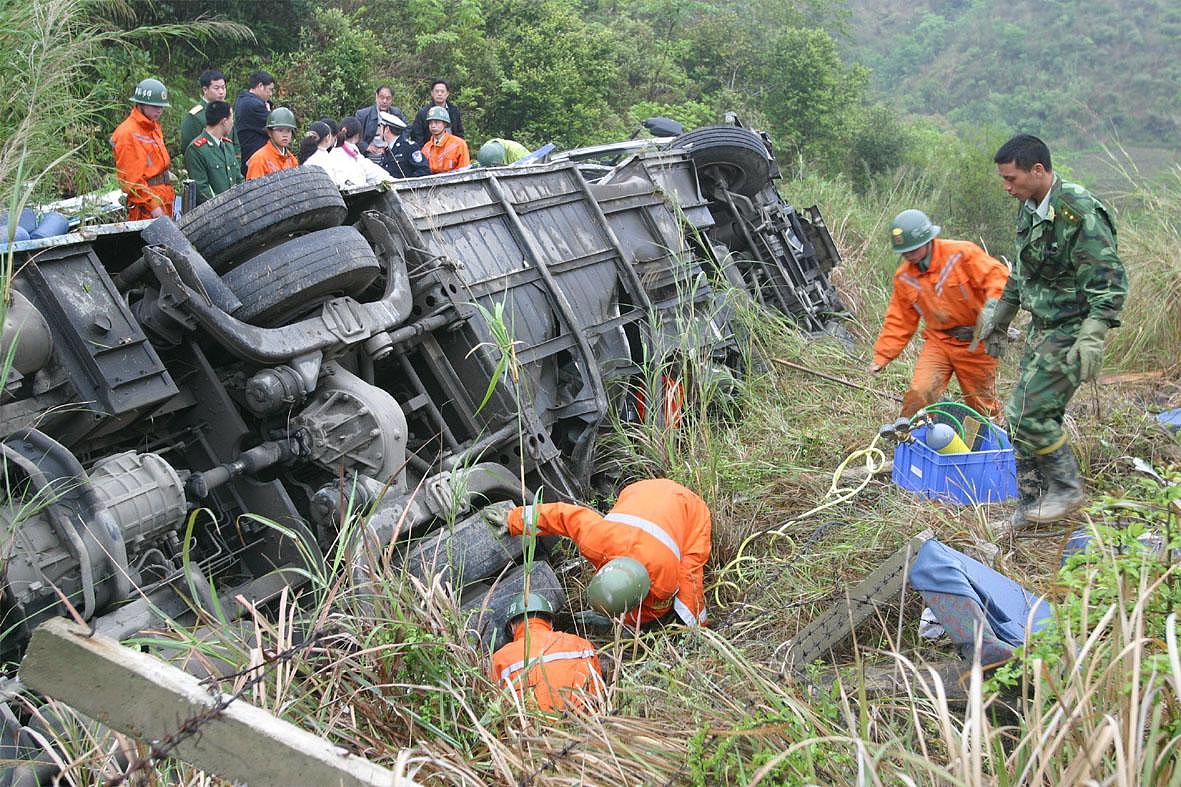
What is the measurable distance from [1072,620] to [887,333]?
12.1 feet

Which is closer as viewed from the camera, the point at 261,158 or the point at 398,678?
the point at 398,678

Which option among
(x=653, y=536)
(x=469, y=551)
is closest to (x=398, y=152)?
(x=469, y=551)

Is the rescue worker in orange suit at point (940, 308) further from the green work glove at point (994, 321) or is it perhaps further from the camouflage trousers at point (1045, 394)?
the camouflage trousers at point (1045, 394)

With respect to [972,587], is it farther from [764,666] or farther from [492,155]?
[492,155]

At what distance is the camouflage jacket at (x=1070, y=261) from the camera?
416cm

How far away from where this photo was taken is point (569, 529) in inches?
159

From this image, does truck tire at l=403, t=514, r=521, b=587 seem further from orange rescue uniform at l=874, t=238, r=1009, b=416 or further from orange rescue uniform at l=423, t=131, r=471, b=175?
orange rescue uniform at l=423, t=131, r=471, b=175

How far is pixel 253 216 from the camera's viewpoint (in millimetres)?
4152

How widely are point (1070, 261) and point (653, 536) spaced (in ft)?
7.13

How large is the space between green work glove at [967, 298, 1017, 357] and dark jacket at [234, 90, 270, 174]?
562 cm

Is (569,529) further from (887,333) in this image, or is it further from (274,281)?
(887,333)

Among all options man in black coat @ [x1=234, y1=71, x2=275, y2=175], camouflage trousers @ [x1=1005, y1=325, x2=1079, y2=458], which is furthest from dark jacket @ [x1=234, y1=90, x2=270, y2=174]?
camouflage trousers @ [x1=1005, y1=325, x2=1079, y2=458]

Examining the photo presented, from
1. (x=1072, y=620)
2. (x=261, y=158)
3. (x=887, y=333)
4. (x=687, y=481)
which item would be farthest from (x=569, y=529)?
(x=261, y=158)

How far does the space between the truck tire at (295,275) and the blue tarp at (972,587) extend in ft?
8.50
